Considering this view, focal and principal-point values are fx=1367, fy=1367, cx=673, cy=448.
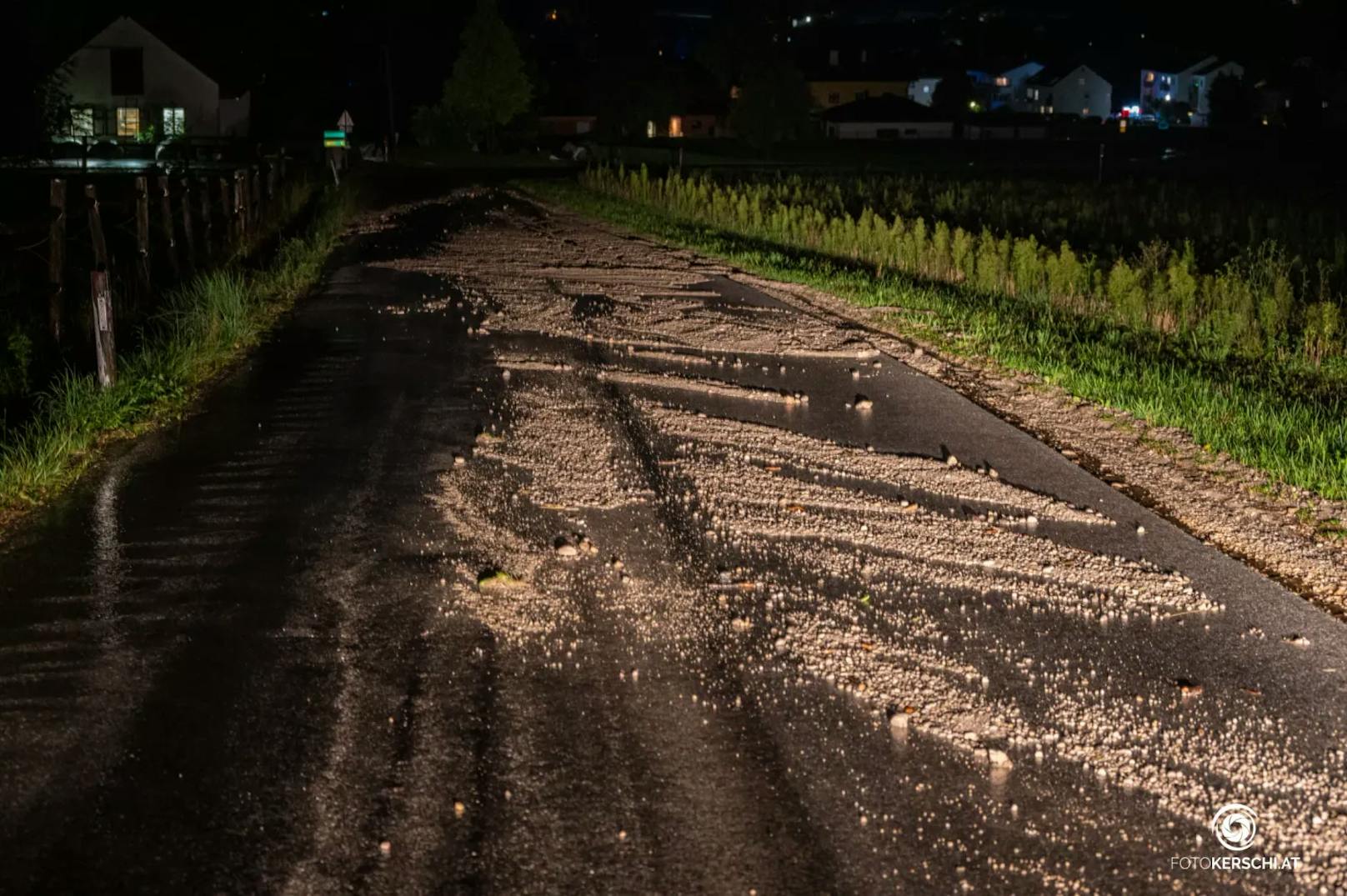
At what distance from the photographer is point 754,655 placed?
5887 mm

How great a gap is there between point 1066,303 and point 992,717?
39.7ft

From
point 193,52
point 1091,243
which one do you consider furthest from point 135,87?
Answer: point 1091,243

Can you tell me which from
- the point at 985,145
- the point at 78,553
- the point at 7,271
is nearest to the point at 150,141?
the point at 7,271

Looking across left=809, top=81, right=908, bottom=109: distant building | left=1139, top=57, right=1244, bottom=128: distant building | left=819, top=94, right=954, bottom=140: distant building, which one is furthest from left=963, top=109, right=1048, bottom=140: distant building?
left=1139, top=57, right=1244, bottom=128: distant building

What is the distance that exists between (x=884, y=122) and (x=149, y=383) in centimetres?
8884

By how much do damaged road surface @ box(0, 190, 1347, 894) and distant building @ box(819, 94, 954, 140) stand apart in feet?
288

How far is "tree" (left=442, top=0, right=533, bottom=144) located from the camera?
70.0 m

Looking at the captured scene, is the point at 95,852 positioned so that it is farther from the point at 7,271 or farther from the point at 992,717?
the point at 7,271

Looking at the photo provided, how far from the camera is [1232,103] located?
95.1 m

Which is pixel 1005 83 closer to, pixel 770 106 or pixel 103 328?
pixel 770 106

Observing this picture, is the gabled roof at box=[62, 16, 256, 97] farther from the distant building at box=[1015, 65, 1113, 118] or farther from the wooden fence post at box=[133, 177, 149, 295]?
the distant building at box=[1015, 65, 1113, 118]

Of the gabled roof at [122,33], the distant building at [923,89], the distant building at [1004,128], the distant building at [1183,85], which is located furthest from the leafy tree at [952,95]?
the gabled roof at [122,33]

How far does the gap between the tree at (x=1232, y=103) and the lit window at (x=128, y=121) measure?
6753 cm

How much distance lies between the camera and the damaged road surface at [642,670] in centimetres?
434
